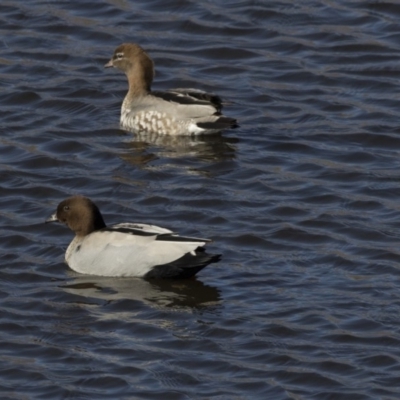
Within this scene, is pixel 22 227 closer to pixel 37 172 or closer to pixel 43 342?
pixel 37 172

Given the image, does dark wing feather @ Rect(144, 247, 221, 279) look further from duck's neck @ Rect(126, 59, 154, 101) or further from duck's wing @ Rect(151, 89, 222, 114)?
duck's neck @ Rect(126, 59, 154, 101)

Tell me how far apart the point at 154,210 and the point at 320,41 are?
4.85 metres

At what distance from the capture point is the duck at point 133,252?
1337 cm

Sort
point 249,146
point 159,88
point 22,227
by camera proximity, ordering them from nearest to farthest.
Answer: point 22,227 < point 249,146 < point 159,88

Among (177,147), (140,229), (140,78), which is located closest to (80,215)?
(140,229)

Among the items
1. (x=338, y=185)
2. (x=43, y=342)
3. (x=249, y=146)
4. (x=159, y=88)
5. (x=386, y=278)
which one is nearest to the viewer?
(x=43, y=342)

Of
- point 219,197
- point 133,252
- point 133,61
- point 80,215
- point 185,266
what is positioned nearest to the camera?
point 185,266

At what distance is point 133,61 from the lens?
1806 cm

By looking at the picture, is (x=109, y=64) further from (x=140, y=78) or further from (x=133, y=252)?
(x=133, y=252)

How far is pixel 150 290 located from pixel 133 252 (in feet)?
1.26

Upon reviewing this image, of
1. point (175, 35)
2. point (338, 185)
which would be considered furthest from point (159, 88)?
point (338, 185)

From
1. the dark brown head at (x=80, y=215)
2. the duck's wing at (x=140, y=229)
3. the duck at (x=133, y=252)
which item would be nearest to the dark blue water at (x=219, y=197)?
the duck at (x=133, y=252)

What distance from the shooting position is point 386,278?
520 inches

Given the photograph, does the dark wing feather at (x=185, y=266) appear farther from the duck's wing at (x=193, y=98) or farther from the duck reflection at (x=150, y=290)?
the duck's wing at (x=193, y=98)
